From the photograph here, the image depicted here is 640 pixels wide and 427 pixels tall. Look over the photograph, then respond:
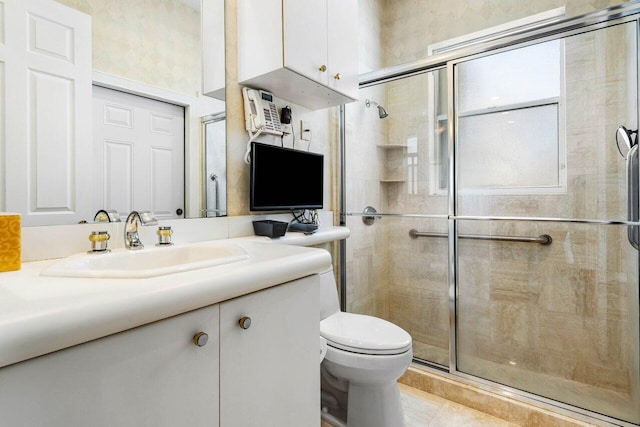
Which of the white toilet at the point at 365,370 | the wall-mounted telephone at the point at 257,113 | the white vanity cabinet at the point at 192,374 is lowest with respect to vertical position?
the white toilet at the point at 365,370

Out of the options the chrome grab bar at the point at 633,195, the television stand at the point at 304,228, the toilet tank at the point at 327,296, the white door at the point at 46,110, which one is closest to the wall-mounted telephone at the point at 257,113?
the television stand at the point at 304,228

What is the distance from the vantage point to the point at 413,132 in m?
2.28

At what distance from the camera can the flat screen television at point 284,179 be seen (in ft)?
5.13

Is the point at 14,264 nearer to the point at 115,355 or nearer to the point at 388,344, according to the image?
the point at 115,355

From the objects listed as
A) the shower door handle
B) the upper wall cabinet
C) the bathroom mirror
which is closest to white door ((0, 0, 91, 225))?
the bathroom mirror

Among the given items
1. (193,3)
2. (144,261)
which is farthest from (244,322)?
(193,3)

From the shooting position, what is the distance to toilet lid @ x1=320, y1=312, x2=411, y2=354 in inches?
52.2

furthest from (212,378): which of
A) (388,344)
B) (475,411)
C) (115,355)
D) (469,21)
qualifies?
(469,21)

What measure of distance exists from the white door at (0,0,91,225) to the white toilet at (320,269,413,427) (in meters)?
1.06

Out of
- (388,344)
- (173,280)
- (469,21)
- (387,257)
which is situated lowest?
(388,344)

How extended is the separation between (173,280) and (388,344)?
0.99m

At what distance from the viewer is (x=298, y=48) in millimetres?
1435

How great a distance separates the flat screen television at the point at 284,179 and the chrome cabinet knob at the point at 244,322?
871 mm

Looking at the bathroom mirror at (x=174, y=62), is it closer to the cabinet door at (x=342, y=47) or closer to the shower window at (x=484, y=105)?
the cabinet door at (x=342, y=47)
